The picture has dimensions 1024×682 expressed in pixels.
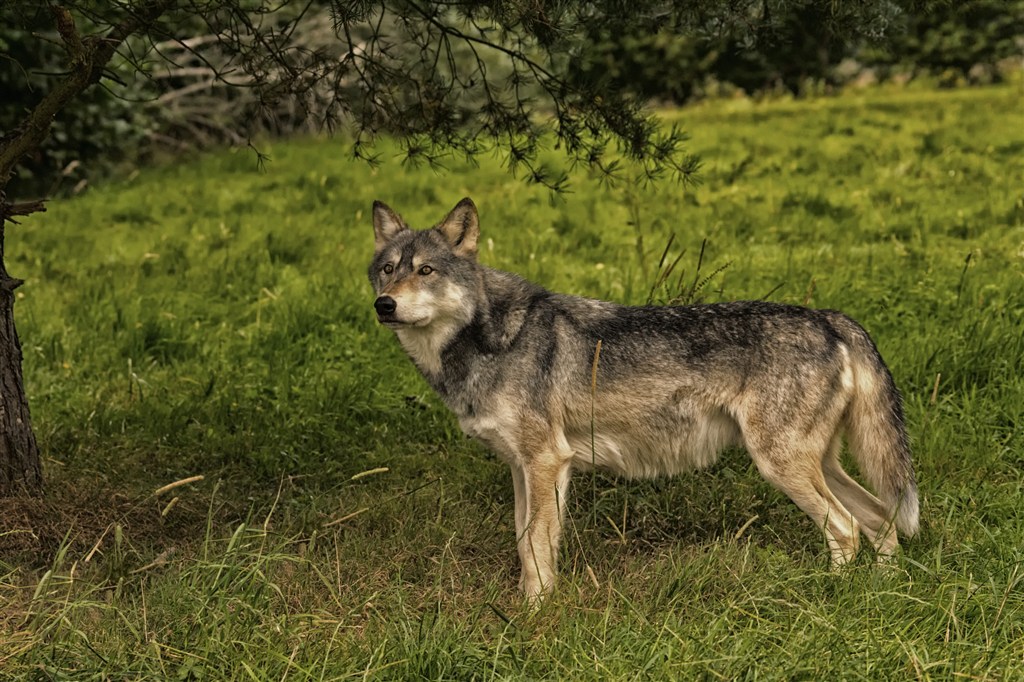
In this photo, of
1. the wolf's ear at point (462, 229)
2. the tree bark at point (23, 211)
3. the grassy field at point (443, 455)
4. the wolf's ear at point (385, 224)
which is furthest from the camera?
the wolf's ear at point (385, 224)

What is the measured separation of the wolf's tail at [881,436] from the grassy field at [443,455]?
0.22 m

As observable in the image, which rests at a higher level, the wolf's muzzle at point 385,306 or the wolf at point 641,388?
the wolf's muzzle at point 385,306

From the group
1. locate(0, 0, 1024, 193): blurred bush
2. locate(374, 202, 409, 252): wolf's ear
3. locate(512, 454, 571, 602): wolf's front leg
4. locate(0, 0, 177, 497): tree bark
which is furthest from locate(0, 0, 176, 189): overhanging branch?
locate(512, 454, 571, 602): wolf's front leg

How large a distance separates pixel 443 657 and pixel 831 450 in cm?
244

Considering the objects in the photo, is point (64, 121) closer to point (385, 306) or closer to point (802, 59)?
point (385, 306)

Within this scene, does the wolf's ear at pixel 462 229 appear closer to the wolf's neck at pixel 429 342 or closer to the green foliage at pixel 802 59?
the wolf's neck at pixel 429 342

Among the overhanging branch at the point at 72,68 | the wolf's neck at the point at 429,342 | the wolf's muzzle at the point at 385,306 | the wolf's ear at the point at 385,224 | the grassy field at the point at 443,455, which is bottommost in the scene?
the grassy field at the point at 443,455

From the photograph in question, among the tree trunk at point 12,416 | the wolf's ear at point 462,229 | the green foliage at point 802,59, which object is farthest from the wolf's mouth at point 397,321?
the green foliage at point 802,59

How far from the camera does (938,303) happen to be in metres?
7.72

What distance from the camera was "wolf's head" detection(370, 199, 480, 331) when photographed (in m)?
5.03

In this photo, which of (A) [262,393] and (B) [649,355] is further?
(A) [262,393]

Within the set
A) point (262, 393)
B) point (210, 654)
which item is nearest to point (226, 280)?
point (262, 393)

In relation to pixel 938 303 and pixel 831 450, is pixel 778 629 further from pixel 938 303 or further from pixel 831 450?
pixel 938 303

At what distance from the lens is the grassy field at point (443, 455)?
3996mm
